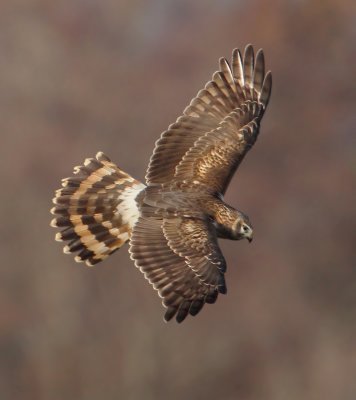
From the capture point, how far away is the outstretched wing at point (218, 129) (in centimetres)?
1273

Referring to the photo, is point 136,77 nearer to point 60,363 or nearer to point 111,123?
point 111,123

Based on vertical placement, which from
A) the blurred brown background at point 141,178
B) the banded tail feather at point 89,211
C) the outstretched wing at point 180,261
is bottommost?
the outstretched wing at point 180,261

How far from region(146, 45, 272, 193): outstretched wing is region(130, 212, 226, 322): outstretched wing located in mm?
771

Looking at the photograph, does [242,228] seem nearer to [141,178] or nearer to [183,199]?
[183,199]

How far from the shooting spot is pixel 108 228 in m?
13.0

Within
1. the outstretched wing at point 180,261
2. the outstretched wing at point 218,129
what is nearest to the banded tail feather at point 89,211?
the outstretched wing at point 218,129

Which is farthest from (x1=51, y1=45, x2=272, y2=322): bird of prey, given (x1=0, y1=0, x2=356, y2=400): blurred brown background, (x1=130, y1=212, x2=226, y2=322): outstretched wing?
(x1=0, y1=0, x2=356, y2=400): blurred brown background

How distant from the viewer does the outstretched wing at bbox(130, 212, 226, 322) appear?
11562 mm

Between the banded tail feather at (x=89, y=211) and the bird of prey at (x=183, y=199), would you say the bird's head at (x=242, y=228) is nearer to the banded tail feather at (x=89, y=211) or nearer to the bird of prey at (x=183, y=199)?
the bird of prey at (x=183, y=199)

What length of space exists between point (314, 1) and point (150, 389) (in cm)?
1652

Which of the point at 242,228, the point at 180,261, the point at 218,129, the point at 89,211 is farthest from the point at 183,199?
the point at 89,211

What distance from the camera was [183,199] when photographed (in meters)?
12.3

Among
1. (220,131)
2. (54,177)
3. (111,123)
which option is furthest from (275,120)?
(220,131)

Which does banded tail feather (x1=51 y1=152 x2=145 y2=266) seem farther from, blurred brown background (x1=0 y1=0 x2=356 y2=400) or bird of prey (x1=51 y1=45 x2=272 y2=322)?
blurred brown background (x1=0 y1=0 x2=356 y2=400)
